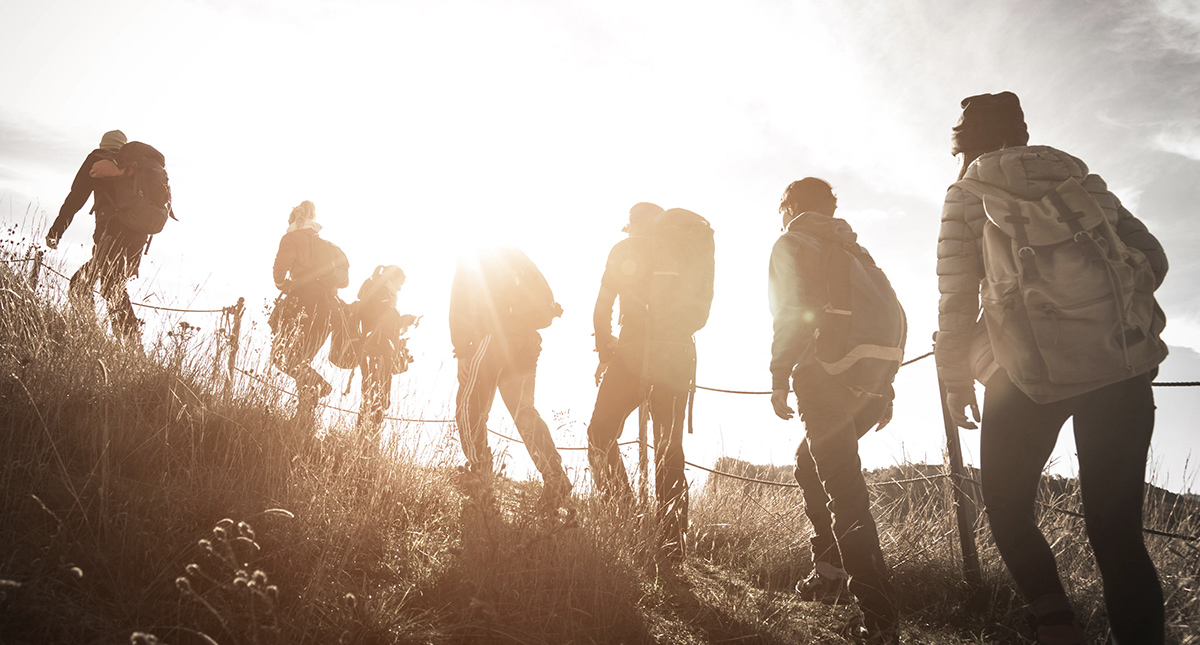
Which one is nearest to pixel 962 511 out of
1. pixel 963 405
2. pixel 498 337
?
pixel 963 405

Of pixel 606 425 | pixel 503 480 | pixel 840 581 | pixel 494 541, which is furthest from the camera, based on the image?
pixel 606 425

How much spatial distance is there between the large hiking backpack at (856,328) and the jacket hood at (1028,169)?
0.72m

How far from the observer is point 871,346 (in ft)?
8.32

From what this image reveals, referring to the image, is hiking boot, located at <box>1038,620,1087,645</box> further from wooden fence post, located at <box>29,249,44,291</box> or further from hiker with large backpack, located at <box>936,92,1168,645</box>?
wooden fence post, located at <box>29,249,44,291</box>

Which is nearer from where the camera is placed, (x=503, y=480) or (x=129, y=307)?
(x=503, y=480)

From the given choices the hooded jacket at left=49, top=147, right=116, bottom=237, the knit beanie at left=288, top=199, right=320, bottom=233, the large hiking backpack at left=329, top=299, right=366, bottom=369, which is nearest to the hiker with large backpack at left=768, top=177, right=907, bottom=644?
the large hiking backpack at left=329, top=299, right=366, bottom=369

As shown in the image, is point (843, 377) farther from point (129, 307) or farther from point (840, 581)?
point (129, 307)

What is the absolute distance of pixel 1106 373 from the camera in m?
1.68

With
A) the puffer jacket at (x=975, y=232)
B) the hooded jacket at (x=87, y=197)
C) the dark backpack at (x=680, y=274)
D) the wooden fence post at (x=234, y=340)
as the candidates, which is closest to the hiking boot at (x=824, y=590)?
the puffer jacket at (x=975, y=232)

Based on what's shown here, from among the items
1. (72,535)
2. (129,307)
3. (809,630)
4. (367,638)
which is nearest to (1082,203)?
(809,630)

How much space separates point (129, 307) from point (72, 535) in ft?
10.7

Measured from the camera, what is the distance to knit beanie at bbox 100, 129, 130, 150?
5039 mm

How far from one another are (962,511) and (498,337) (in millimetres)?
2740

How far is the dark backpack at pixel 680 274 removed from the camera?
347cm
